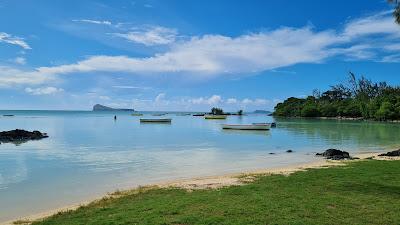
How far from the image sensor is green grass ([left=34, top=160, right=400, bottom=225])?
9383 mm

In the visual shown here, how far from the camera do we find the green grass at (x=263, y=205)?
9383 mm

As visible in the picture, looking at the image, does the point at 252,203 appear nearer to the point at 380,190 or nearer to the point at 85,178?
the point at 380,190

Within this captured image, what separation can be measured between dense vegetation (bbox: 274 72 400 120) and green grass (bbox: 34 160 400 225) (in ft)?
379

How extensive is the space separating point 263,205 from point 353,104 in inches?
5730

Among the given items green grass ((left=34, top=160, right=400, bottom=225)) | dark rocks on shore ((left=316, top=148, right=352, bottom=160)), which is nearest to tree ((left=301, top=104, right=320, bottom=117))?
dark rocks on shore ((left=316, top=148, right=352, bottom=160))

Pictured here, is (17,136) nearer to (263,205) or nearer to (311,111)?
(263,205)

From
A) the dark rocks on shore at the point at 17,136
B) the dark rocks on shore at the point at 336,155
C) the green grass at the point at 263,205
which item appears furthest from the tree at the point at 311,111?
the green grass at the point at 263,205

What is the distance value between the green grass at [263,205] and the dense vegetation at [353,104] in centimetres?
11551

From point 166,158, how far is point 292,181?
16.0 m

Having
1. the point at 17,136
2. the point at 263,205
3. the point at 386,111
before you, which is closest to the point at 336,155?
the point at 263,205

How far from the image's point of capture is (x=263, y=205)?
1072cm

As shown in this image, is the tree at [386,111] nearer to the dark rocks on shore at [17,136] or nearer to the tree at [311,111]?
the tree at [311,111]

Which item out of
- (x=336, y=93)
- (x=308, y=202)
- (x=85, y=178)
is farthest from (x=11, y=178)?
(x=336, y=93)

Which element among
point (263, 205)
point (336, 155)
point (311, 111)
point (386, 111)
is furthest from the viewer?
point (311, 111)
